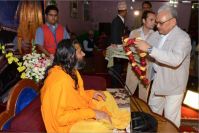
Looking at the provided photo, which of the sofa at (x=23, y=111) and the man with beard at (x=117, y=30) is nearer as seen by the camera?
the sofa at (x=23, y=111)

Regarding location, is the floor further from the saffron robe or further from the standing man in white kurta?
the saffron robe

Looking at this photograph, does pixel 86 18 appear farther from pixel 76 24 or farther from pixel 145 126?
pixel 145 126

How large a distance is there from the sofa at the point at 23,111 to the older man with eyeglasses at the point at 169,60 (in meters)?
1.13

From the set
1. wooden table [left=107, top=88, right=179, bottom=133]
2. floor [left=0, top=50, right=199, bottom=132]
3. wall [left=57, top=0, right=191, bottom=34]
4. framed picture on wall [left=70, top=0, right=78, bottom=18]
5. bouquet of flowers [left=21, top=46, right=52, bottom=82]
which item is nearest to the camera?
wooden table [left=107, top=88, right=179, bottom=133]

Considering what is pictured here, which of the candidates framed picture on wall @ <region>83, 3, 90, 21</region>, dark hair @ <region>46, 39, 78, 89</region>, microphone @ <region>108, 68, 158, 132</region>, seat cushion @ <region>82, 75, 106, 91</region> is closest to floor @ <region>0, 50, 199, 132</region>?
seat cushion @ <region>82, 75, 106, 91</region>

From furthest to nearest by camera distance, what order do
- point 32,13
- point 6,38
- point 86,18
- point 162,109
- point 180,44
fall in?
point 86,18 → point 32,13 → point 6,38 → point 162,109 → point 180,44

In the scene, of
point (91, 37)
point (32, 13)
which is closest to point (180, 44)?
point (32, 13)

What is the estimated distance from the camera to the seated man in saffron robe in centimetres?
219

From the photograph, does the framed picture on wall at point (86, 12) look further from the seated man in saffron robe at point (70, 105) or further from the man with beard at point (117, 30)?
the seated man in saffron robe at point (70, 105)

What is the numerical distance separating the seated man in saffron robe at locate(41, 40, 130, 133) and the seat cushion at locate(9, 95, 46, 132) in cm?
11

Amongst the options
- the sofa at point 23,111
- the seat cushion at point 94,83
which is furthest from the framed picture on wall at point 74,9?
the sofa at point 23,111

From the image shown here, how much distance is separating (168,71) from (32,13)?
3.15 m

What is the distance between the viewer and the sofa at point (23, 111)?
2.25 meters

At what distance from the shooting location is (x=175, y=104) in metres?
3.12
